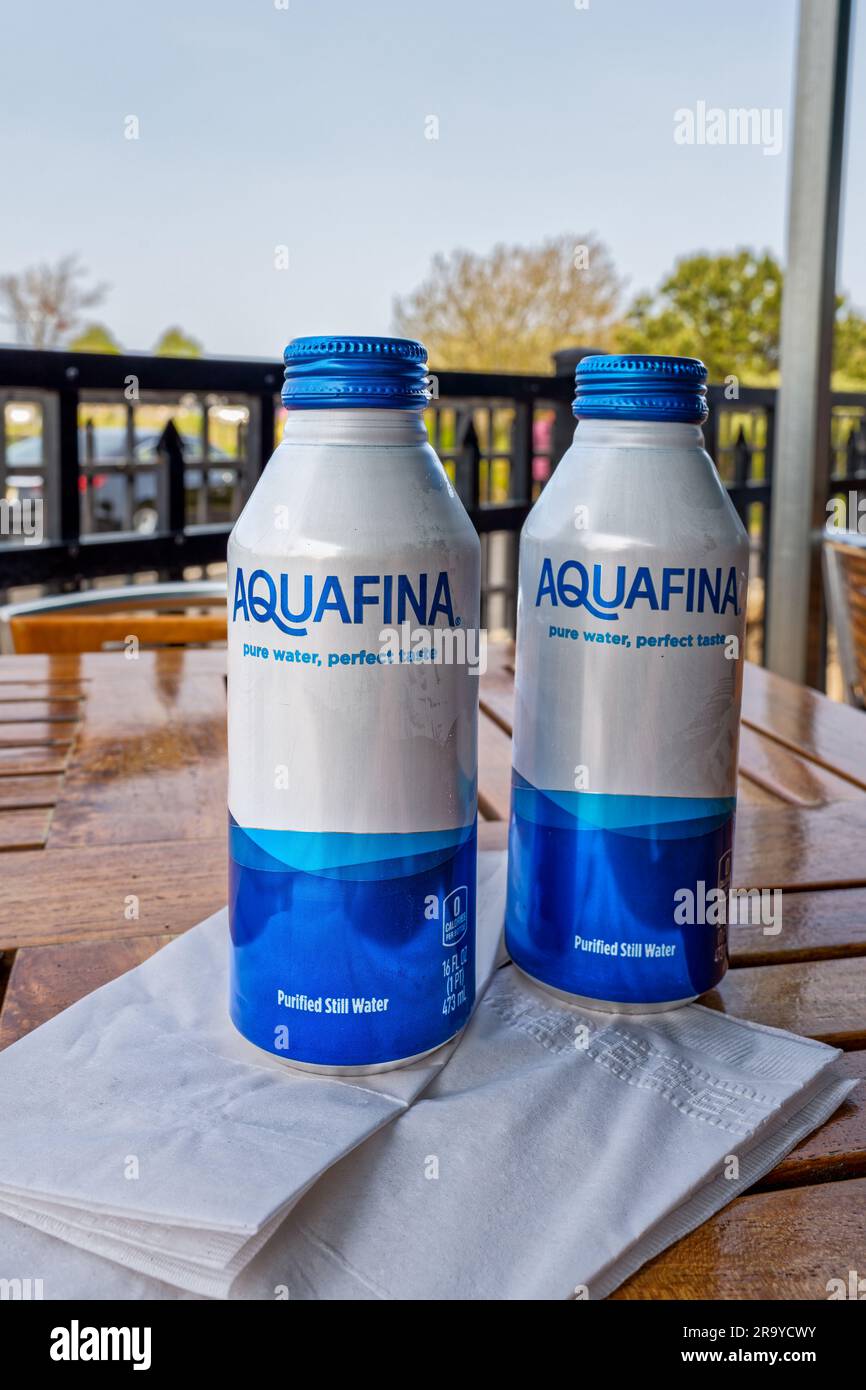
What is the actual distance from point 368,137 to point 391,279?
2266mm

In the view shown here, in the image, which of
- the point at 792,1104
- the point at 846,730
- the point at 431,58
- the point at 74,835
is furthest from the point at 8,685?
the point at 431,58

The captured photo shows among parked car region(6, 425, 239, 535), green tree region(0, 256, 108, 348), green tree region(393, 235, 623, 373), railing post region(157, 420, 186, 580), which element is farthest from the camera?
green tree region(0, 256, 108, 348)

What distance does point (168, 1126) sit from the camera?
0.47m

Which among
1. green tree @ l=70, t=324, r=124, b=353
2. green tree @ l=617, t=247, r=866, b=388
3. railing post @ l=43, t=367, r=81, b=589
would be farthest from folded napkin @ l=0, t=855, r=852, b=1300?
green tree @ l=70, t=324, r=124, b=353

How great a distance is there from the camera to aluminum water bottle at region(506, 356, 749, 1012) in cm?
53

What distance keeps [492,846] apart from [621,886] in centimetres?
33

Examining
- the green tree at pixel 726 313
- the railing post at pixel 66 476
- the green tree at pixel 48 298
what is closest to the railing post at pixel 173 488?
the railing post at pixel 66 476

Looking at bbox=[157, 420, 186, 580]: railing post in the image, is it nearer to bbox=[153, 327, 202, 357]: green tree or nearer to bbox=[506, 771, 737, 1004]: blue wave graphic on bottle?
bbox=[506, 771, 737, 1004]: blue wave graphic on bottle

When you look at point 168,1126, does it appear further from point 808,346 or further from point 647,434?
point 808,346

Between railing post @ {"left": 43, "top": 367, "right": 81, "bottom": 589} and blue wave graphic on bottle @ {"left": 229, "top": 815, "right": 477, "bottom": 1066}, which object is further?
railing post @ {"left": 43, "top": 367, "right": 81, "bottom": 589}

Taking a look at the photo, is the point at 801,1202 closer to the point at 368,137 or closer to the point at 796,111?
the point at 796,111

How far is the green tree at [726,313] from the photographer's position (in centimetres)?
1113
